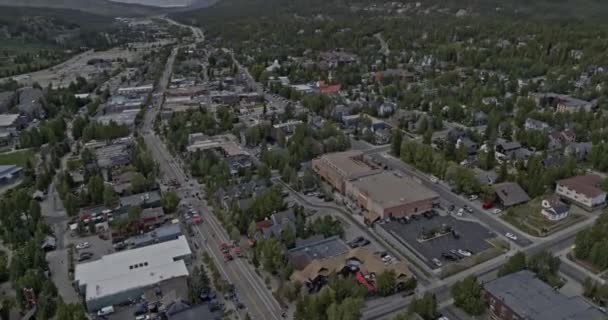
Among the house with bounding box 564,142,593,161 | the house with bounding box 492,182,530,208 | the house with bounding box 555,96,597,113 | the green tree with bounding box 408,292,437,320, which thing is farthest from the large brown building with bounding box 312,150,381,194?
the house with bounding box 555,96,597,113

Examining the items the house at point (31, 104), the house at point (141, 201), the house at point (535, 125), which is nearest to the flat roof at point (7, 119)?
the house at point (31, 104)

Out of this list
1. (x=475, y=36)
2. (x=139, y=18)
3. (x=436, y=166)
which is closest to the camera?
(x=436, y=166)

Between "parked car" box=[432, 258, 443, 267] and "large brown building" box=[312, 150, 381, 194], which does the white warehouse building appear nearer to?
"large brown building" box=[312, 150, 381, 194]

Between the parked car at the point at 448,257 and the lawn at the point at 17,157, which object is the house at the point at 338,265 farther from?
the lawn at the point at 17,157

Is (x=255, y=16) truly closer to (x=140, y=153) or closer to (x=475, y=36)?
(x=475, y=36)

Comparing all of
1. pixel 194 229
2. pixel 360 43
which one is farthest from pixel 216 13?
pixel 194 229

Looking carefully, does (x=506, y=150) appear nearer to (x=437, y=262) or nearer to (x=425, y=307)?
(x=437, y=262)

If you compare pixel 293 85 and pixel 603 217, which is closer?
pixel 603 217

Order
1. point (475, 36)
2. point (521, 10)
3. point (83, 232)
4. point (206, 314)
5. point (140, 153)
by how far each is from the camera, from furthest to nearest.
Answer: point (521, 10) → point (475, 36) → point (140, 153) → point (83, 232) → point (206, 314)
